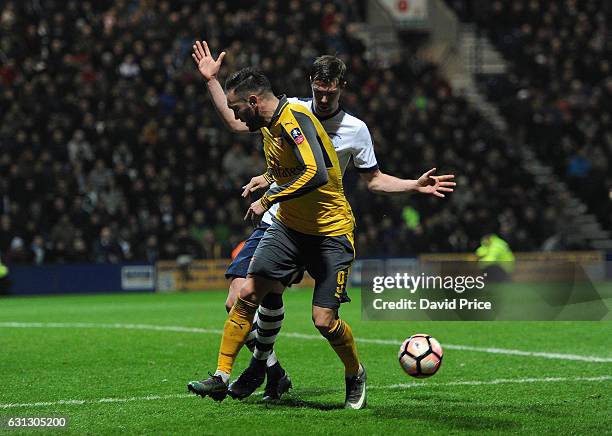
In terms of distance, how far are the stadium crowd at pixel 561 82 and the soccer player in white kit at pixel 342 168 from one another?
21.8 m

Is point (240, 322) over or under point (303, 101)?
under

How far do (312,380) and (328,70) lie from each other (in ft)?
9.35

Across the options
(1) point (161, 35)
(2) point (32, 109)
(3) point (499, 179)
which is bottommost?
(3) point (499, 179)

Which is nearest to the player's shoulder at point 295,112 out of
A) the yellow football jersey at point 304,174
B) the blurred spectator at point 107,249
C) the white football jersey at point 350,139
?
the yellow football jersey at point 304,174

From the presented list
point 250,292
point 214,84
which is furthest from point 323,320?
point 214,84

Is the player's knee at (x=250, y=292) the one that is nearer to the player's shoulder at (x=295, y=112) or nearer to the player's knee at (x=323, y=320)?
the player's knee at (x=323, y=320)

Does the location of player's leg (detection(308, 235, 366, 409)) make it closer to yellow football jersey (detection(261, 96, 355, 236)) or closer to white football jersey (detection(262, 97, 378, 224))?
yellow football jersey (detection(261, 96, 355, 236))

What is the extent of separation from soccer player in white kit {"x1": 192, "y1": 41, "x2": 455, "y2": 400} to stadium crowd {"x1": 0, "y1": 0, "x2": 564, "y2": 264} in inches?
575

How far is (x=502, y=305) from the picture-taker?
773 inches

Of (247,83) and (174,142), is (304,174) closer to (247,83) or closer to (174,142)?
(247,83)

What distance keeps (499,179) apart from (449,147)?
5.60 feet

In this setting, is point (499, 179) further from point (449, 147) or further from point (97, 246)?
point (97, 246)

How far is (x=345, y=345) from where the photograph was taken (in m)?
7.62

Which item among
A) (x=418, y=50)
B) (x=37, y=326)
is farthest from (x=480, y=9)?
(x=37, y=326)
